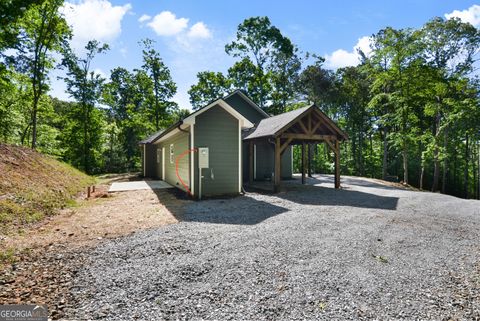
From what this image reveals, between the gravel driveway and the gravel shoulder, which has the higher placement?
the gravel shoulder

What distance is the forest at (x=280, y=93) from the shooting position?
54.9 feet

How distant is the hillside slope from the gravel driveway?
3.03m

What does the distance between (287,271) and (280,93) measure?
24190 mm

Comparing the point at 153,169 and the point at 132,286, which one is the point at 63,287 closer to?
the point at 132,286

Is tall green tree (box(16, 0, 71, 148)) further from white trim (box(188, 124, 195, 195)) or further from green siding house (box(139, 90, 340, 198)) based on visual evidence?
white trim (box(188, 124, 195, 195))

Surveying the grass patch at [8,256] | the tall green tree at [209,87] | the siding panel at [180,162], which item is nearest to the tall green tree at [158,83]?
the tall green tree at [209,87]

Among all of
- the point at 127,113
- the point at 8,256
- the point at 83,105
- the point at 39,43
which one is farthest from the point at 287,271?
the point at 127,113

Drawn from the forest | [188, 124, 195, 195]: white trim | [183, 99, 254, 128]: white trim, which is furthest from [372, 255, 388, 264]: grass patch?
the forest

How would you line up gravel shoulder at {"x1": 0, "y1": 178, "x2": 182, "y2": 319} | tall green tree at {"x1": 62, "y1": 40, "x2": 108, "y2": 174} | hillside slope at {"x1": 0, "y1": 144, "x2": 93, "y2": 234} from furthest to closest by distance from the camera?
1. tall green tree at {"x1": 62, "y1": 40, "x2": 108, "y2": 174}
2. hillside slope at {"x1": 0, "y1": 144, "x2": 93, "y2": 234}
3. gravel shoulder at {"x1": 0, "y1": 178, "x2": 182, "y2": 319}

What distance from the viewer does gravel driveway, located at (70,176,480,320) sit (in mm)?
2615

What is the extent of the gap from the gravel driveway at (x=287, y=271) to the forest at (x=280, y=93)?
14605 mm

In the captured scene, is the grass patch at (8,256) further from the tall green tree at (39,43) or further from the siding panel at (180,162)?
the tall green tree at (39,43)

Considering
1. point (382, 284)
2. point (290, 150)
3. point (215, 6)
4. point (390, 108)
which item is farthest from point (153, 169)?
point (390, 108)

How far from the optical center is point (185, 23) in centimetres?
1130
